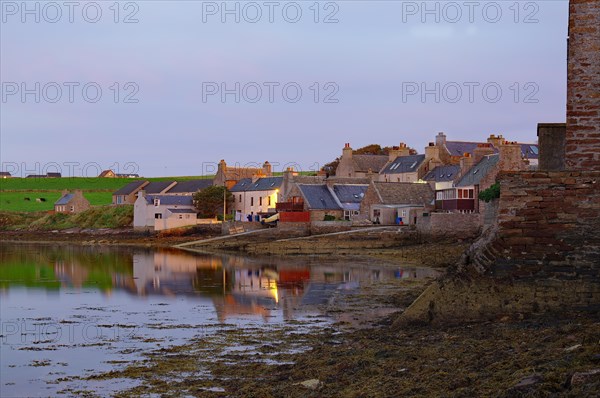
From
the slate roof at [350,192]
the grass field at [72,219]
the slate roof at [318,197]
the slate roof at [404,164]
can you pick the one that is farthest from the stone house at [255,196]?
the grass field at [72,219]

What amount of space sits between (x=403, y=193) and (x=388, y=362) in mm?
61717

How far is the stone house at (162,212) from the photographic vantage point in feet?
293

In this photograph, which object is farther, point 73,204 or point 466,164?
point 73,204

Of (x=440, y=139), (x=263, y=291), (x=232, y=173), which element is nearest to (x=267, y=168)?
(x=232, y=173)

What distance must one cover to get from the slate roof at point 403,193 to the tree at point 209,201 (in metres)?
27.9

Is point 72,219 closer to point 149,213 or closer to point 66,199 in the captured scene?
point 66,199

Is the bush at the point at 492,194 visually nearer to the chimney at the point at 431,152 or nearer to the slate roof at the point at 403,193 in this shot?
the slate roof at the point at 403,193

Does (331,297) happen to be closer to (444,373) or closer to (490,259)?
(490,259)

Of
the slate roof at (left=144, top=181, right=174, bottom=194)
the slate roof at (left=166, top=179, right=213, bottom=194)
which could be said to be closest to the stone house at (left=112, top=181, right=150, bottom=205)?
the slate roof at (left=144, top=181, right=174, bottom=194)

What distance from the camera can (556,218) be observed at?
54.0 ft

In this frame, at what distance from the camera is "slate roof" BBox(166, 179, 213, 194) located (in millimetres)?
114188

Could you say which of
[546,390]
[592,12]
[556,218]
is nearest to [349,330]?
[556,218]

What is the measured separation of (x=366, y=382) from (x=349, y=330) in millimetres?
7624

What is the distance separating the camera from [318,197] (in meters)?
78.2
